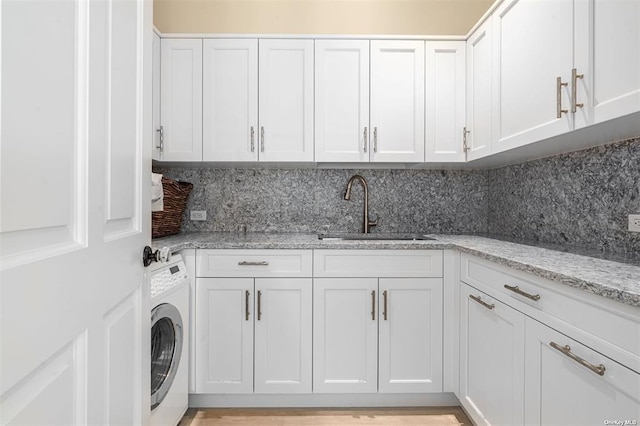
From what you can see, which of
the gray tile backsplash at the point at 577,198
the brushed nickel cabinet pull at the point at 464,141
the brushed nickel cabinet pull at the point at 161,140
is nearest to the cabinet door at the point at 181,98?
the brushed nickel cabinet pull at the point at 161,140

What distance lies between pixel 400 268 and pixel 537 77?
112 centimetres

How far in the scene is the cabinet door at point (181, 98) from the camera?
228 centimetres

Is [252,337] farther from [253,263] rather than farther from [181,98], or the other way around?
[181,98]

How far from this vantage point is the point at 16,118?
1.61 feet

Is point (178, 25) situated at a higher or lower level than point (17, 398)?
higher

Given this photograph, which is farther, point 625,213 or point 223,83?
point 223,83

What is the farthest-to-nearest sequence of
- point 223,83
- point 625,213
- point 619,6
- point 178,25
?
point 178,25 < point 223,83 < point 625,213 < point 619,6

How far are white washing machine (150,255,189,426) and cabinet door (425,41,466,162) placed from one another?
1668 millimetres

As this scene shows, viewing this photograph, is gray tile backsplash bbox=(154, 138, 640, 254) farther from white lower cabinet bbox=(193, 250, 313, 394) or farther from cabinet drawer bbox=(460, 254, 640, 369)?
cabinet drawer bbox=(460, 254, 640, 369)

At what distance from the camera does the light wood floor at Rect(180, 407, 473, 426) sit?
1.92 m

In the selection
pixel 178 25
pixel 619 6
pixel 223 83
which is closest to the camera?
pixel 619 6

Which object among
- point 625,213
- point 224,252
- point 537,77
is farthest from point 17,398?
point 625,213

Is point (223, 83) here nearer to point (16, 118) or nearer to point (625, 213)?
point (16, 118)

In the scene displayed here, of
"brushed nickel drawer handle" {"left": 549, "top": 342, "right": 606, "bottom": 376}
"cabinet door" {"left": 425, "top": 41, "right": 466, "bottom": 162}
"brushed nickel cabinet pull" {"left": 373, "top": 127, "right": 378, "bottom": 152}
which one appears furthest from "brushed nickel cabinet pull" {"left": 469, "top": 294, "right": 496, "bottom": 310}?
"brushed nickel cabinet pull" {"left": 373, "top": 127, "right": 378, "bottom": 152}
